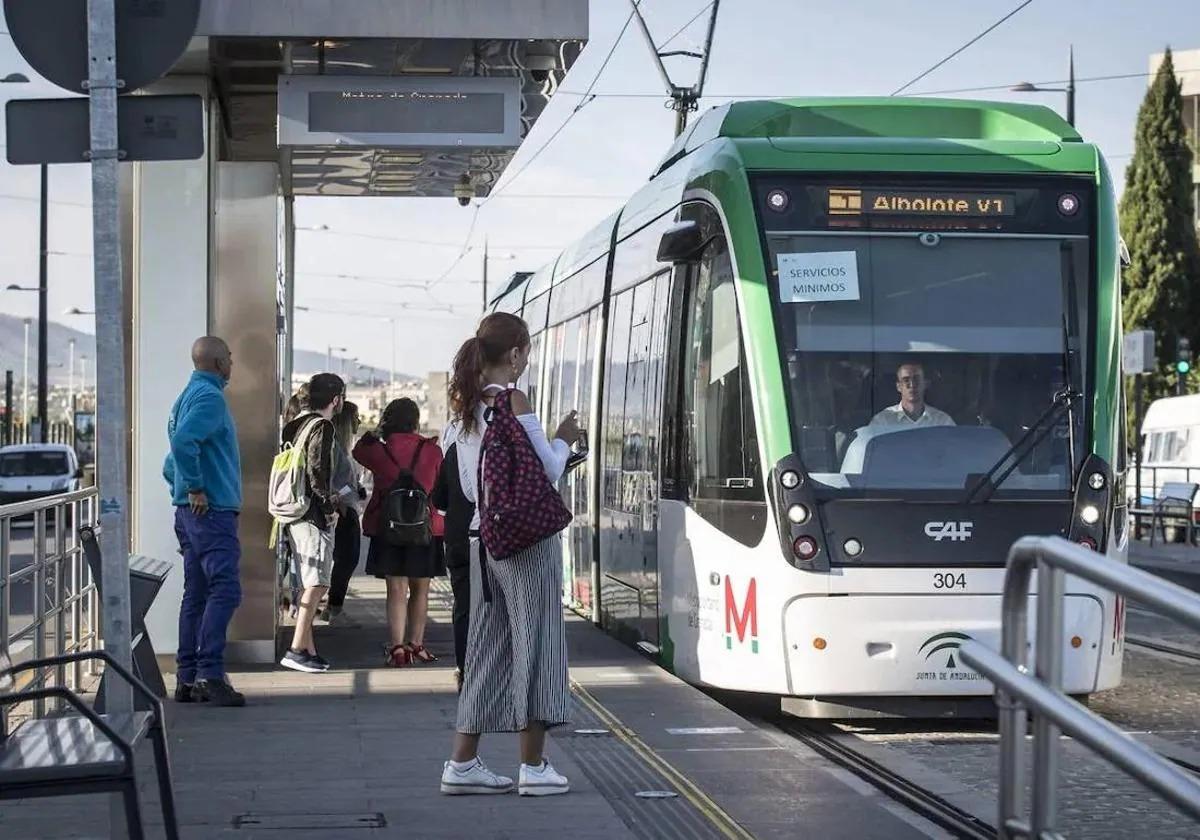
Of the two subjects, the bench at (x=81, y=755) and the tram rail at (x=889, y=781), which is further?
the tram rail at (x=889, y=781)

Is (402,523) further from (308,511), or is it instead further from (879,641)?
(879,641)

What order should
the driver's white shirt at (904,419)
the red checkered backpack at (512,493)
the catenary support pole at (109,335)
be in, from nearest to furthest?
the catenary support pole at (109,335), the red checkered backpack at (512,493), the driver's white shirt at (904,419)

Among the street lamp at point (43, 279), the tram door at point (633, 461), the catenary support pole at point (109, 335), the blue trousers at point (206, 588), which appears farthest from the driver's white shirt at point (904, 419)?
the street lamp at point (43, 279)

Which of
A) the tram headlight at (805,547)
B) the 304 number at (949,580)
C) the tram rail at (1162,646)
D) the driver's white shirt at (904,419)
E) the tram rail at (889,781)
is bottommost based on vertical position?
the tram rail at (1162,646)

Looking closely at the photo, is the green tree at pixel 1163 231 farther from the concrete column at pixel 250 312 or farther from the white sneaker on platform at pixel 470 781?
the white sneaker on platform at pixel 470 781

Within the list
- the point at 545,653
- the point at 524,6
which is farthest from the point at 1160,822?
the point at 524,6

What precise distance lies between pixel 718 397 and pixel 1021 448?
63.9 inches

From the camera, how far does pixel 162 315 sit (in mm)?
11375

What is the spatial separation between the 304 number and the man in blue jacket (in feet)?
11.5

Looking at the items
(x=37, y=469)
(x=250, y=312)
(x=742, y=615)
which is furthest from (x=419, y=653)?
(x=37, y=469)

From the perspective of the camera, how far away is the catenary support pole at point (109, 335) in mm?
6141

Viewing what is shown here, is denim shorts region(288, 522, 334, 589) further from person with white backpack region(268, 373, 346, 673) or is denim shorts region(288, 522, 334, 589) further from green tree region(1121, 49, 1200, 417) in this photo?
green tree region(1121, 49, 1200, 417)

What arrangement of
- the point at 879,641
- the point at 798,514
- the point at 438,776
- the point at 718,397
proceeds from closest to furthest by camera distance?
1. the point at 438,776
2. the point at 879,641
3. the point at 798,514
4. the point at 718,397

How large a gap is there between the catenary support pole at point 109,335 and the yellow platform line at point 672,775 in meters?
2.08
